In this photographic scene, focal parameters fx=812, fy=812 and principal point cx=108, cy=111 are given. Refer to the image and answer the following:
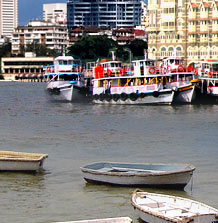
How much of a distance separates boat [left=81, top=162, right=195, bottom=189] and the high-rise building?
109712mm

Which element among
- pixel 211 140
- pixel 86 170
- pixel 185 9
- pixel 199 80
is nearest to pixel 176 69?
pixel 199 80

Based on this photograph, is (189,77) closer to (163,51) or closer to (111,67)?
(111,67)

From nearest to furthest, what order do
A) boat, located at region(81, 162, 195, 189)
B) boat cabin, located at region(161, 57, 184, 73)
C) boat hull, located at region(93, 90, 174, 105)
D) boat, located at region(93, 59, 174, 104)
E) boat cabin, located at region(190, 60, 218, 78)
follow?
boat, located at region(81, 162, 195, 189)
boat hull, located at region(93, 90, 174, 105)
boat, located at region(93, 59, 174, 104)
boat cabin, located at region(161, 57, 184, 73)
boat cabin, located at region(190, 60, 218, 78)

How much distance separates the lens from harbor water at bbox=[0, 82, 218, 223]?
26.5 meters

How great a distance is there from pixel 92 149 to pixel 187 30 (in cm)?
10499

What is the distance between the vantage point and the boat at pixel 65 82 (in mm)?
84875

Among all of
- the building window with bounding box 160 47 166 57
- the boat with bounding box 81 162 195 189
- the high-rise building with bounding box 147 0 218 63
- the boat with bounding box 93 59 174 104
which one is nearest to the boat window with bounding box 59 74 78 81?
the boat with bounding box 93 59 174 104

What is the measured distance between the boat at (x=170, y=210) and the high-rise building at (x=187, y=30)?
375 feet

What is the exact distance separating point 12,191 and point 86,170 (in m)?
2.71

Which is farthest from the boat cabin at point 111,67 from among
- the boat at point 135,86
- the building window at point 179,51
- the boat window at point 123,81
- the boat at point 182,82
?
the building window at point 179,51

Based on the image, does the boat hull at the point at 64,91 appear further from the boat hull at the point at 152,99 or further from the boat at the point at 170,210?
the boat at the point at 170,210

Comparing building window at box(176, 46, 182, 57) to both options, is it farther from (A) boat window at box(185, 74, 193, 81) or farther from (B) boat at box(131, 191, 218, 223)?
(B) boat at box(131, 191, 218, 223)

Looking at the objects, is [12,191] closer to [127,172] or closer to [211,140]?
[127,172]

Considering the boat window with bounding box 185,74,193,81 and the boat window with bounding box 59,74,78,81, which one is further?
the boat window with bounding box 59,74,78,81
